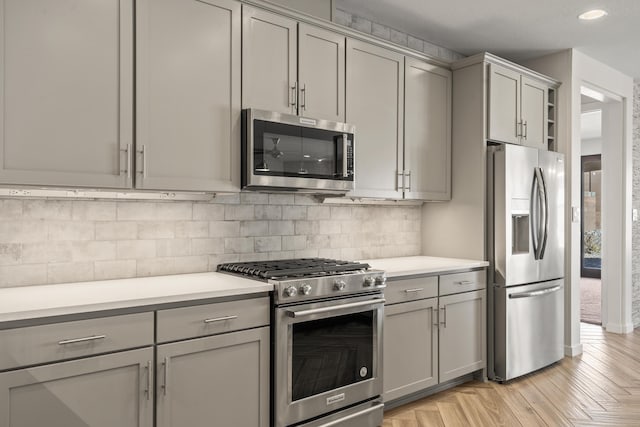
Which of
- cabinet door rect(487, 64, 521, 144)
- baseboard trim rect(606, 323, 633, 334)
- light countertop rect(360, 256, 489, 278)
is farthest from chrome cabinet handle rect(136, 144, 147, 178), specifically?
baseboard trim rect(606, 323, 633, 334)

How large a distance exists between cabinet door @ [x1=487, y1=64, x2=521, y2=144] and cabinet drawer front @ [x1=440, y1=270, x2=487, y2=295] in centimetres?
107

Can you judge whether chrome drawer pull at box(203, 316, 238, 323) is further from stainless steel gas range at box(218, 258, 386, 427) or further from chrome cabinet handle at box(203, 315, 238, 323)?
stainless steel gas range at box(218, 258, 386, 427)

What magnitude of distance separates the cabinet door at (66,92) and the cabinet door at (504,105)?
2.67 metres

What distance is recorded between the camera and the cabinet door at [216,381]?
A: 6.88 feet

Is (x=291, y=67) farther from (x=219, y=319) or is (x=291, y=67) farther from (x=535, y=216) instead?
(x=535, y=216)

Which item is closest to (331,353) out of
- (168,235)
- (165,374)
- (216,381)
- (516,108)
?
(216,381)

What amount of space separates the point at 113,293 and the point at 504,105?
3182mm

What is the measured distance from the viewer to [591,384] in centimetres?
362

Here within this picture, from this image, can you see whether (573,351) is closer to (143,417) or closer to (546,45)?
(546,45)

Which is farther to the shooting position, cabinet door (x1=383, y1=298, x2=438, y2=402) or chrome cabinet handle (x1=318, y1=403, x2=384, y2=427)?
cabinet door (x1=383, y1=298, x2=438, y2=402)

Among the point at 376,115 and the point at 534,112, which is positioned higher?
the point at 534,112

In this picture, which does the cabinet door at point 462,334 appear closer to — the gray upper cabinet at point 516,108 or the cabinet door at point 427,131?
the cabinet door at point 427,131

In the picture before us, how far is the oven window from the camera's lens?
2510 millimetres

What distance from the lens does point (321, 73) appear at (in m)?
3.01
